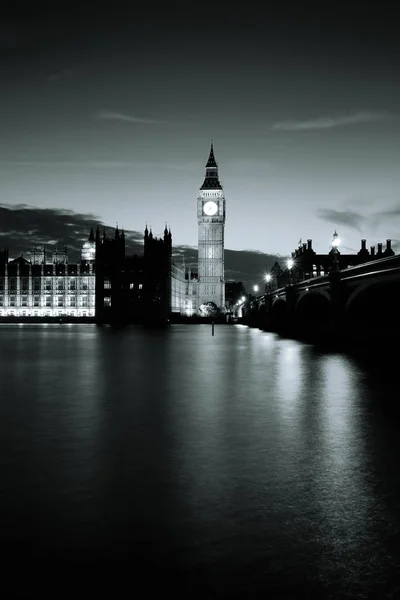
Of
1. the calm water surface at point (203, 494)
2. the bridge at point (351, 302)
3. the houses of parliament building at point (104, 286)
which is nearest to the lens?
the calm water surface at point (203, 494)

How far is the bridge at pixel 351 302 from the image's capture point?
133 ft

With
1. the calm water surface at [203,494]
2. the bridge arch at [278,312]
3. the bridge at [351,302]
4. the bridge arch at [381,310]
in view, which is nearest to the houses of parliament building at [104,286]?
the bridge arch at [278,312]

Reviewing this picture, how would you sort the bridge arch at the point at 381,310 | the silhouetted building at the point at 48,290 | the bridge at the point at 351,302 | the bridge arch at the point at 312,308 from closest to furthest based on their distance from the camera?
the bridge at the point at 351,302 → the bridge arch at the point at 381,310 → the bridge arch at the point at 312,308 → the silhouetted building at the point at 48,290

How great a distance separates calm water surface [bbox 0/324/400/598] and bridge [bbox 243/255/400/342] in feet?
84.9

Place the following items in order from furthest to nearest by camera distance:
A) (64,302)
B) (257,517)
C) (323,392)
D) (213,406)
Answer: (64,302), (323,392), (213,406), (257,517)

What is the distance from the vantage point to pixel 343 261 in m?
143

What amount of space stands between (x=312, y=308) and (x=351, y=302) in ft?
124

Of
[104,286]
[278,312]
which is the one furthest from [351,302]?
[104,286]

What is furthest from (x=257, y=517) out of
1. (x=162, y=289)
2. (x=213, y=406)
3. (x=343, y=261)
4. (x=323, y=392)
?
(x=162, y=289)

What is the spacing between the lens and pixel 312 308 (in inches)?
3263

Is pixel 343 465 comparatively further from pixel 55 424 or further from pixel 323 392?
pixel 323 392

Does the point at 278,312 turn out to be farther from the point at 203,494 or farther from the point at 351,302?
the point at 203,494

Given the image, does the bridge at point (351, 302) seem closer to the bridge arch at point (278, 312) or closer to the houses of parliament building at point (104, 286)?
the bridge arch at point (278, 312)

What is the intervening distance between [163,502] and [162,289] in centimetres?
15786
